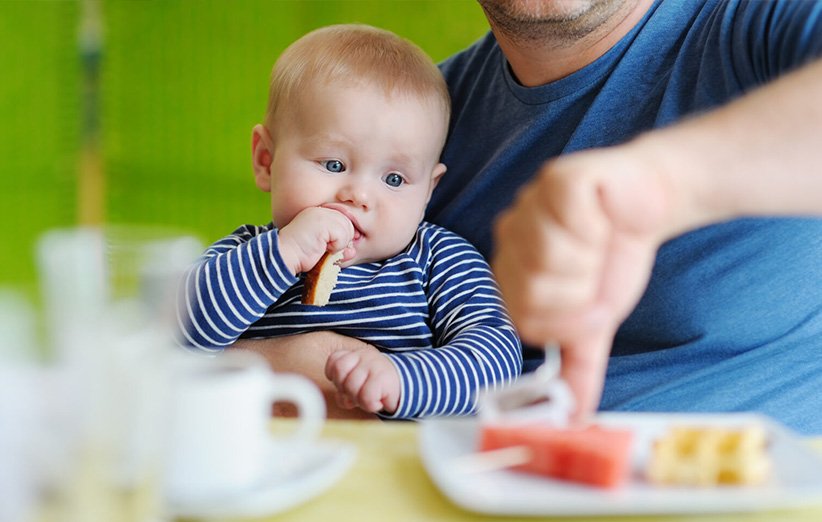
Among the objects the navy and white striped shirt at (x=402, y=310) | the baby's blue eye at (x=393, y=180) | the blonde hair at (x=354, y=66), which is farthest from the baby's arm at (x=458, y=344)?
the blonde hair at (x=354, y=66)

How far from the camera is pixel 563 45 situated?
53.4 inches

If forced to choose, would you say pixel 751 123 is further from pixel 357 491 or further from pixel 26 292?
pixel 26 292

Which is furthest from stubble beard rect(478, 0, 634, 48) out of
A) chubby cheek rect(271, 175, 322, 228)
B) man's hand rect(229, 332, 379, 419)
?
man's hand rect(229, 332, 379, 419)

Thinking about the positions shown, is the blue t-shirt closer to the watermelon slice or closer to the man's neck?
the man's neck

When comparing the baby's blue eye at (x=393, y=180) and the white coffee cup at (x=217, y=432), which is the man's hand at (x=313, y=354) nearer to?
the baby's blue eye at (x=393, y=180)

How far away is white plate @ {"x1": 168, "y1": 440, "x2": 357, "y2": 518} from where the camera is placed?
617 millimetres

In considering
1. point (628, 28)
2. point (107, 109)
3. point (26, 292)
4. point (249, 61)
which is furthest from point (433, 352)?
point (107, 109)

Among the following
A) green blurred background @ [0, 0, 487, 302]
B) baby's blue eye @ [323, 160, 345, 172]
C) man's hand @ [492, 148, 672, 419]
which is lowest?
green blurred background @ [0, 0, 487, 302]

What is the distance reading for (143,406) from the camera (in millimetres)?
517

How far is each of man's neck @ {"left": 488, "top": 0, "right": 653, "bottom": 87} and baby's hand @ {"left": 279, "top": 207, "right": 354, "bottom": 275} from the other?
432 millimetres

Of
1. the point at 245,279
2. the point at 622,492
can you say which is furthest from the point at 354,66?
the point at 622,492

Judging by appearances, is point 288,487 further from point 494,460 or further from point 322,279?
point 322,279

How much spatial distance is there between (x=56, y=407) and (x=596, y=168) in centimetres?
39

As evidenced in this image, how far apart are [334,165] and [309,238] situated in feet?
0.53
